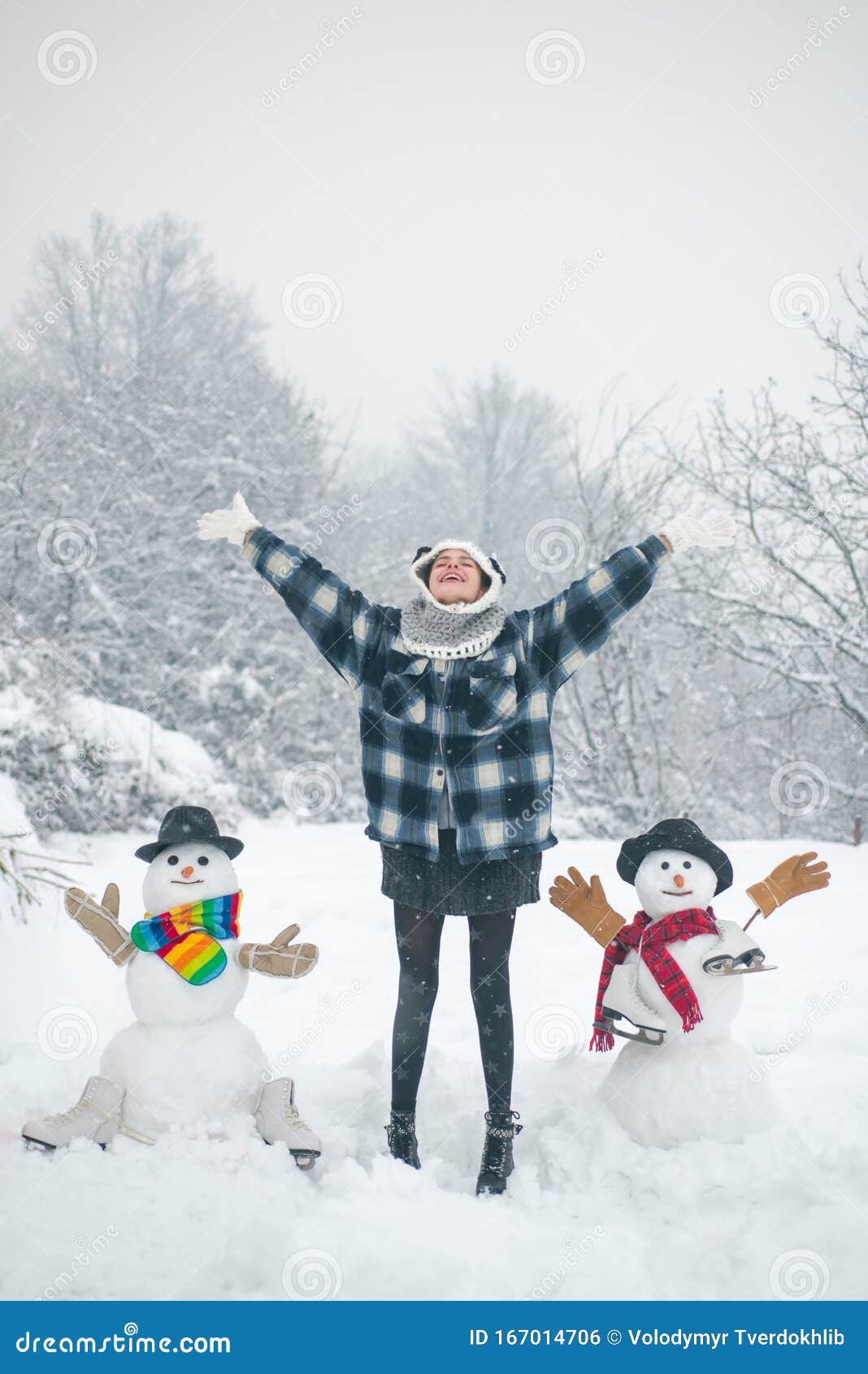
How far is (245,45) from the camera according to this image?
398 feet

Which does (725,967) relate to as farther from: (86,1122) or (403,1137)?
(86,1122)

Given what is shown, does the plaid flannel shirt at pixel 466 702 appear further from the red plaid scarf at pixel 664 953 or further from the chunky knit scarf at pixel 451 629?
the red plaid scarf at pixel 664 953

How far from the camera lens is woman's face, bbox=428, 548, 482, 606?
2252 mm

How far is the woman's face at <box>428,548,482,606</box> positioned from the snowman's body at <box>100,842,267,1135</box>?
923 mm

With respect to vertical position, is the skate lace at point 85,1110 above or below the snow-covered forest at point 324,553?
below

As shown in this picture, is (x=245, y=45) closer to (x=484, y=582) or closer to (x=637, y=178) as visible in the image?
(x=637, y=178)

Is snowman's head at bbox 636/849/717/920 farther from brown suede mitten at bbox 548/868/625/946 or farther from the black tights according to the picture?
the black tights

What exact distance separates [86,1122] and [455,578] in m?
1.59

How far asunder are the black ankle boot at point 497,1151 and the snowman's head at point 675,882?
25.5 inches

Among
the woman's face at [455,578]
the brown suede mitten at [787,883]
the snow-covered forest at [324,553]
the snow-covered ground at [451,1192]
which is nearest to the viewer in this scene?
the snow-covered ground at [451,1192]

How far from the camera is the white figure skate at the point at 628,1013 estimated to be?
216 centimetres

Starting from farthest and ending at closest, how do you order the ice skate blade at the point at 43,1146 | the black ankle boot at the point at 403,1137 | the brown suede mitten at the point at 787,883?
the brown suede mitten at the point at 787,883 < the black ankle boot at the point at 403,1137 < the ice skate blade at the point at 43,1146

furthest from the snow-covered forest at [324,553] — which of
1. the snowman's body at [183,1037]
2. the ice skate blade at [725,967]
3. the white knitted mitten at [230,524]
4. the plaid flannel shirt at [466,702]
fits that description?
the ice skate blade at [725,967]

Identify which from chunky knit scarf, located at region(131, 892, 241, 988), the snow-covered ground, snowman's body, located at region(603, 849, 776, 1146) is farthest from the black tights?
chunky knit scarf, located at region(131, 892, 241, 988)
